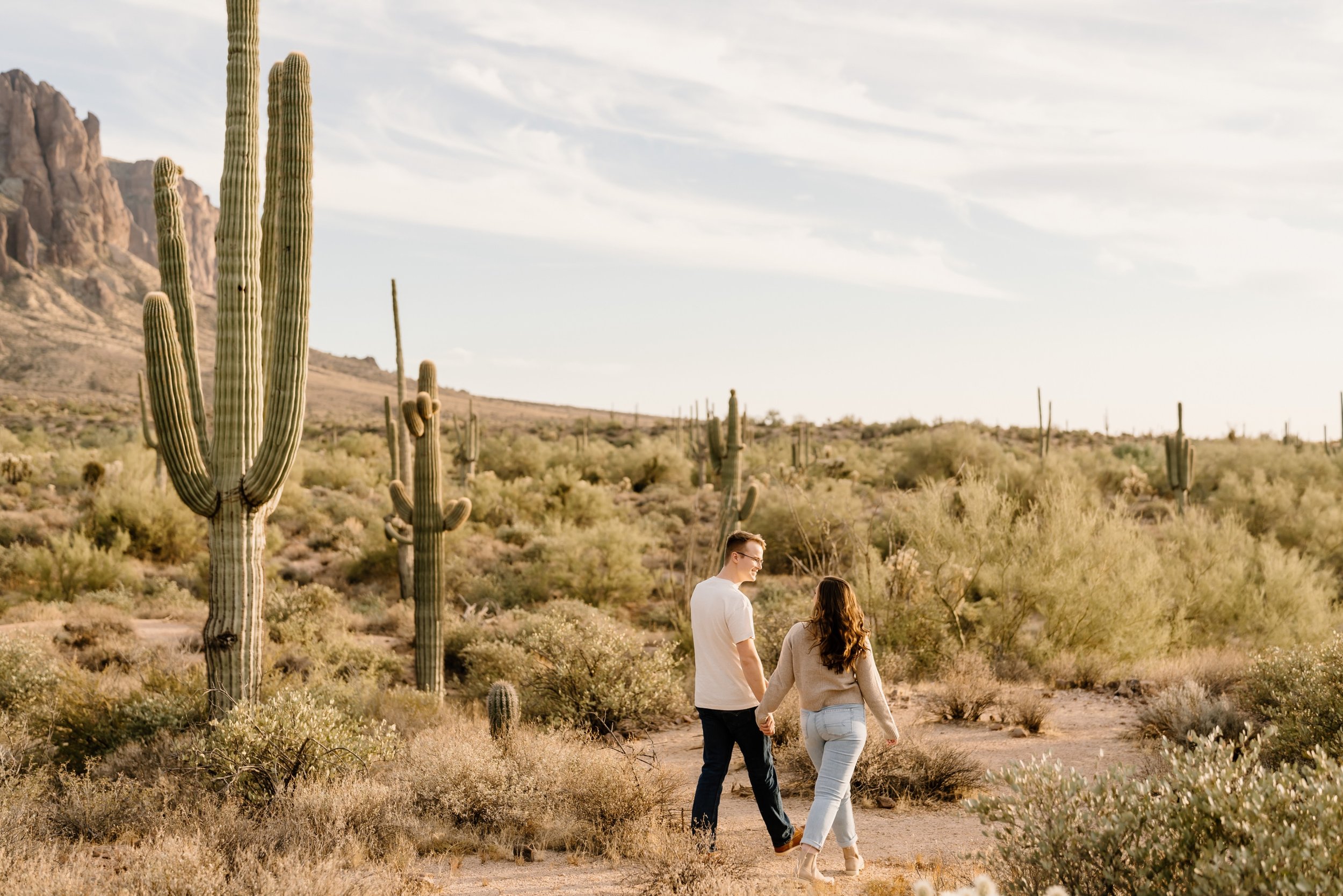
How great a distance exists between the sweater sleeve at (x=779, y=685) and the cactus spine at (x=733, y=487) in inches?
311

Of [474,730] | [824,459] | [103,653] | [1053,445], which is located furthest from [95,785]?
[1053,445]

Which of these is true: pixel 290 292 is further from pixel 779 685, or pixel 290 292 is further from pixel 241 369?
pixel 779 685

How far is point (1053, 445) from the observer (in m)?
41.6

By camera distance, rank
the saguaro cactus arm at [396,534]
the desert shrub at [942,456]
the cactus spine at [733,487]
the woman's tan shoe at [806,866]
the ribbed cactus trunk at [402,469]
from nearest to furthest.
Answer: the woman's tan shoe at [806,866] → the cactus spine at [733,487] → the saguaro cactus arm at [396,534] → the ribbed cactus trunk at [402,469] → the desert shrub at [942,456]

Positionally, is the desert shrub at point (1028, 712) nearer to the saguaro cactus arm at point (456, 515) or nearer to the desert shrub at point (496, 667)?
the desert shrub at point (496, 667)

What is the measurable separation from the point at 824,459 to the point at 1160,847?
28.3 m

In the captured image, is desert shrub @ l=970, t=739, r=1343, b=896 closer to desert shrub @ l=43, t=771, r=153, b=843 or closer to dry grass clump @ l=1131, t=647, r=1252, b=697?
desert shrub @ l=43, t=771, r=153, b=843

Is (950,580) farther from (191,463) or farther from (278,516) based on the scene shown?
(278,516)

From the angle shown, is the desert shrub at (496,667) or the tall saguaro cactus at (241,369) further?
the desert shrub at (496,667)

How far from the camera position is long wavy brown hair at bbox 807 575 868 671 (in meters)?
5.16

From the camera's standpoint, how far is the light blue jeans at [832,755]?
5.10m

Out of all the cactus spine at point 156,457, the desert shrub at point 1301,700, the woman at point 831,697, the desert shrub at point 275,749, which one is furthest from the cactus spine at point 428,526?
the cactus spine at point 156,457

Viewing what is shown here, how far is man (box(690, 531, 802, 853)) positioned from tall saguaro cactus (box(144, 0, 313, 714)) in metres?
4.06

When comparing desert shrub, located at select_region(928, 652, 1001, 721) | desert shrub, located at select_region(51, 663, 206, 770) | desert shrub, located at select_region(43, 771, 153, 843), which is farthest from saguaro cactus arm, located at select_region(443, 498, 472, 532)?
desert shrub, located at select_region(928, 652, 1001, 721)
